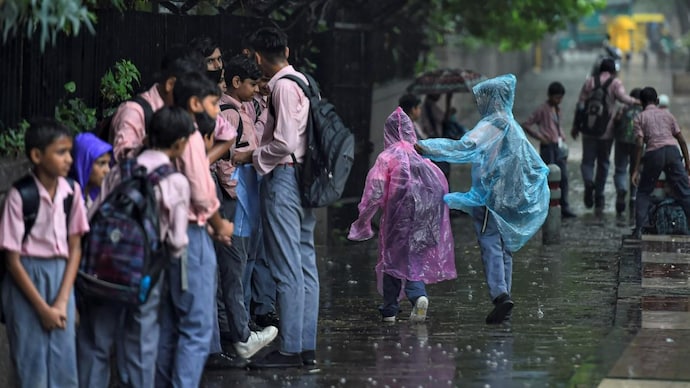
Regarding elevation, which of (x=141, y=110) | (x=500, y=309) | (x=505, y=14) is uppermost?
(x=505, y=14)

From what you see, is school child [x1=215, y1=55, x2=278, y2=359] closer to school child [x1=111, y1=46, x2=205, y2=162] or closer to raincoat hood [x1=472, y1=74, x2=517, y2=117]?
school child [x1=111, y1=46, x2=205, y2=162]

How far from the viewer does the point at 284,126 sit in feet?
28.4

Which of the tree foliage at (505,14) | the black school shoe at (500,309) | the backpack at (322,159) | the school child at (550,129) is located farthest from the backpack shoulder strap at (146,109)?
the tree foliage at (505,14)

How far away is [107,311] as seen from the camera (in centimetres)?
722

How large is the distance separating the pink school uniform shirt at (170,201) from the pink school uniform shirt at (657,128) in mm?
8532

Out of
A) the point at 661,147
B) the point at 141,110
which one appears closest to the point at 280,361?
the point at 141,110

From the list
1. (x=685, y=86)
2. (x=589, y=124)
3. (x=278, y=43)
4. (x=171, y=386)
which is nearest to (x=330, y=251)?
(x=589, y=124)

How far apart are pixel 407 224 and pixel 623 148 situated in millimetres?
8172

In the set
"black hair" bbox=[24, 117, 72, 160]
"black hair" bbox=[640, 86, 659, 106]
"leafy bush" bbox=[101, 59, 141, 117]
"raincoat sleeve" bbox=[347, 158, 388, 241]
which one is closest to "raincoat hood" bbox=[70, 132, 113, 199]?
"black hair" bbox=[24, 117, 72, 160]

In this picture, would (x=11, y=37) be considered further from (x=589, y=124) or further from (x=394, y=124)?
(x=589, y=124)

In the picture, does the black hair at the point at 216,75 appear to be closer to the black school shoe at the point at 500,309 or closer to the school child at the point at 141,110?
the school child at the point at 141,110

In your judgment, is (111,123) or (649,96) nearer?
(111,123)

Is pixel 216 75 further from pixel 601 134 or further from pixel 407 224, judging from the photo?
pixel 601 134

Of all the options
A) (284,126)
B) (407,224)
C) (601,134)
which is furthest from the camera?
(601,134)
